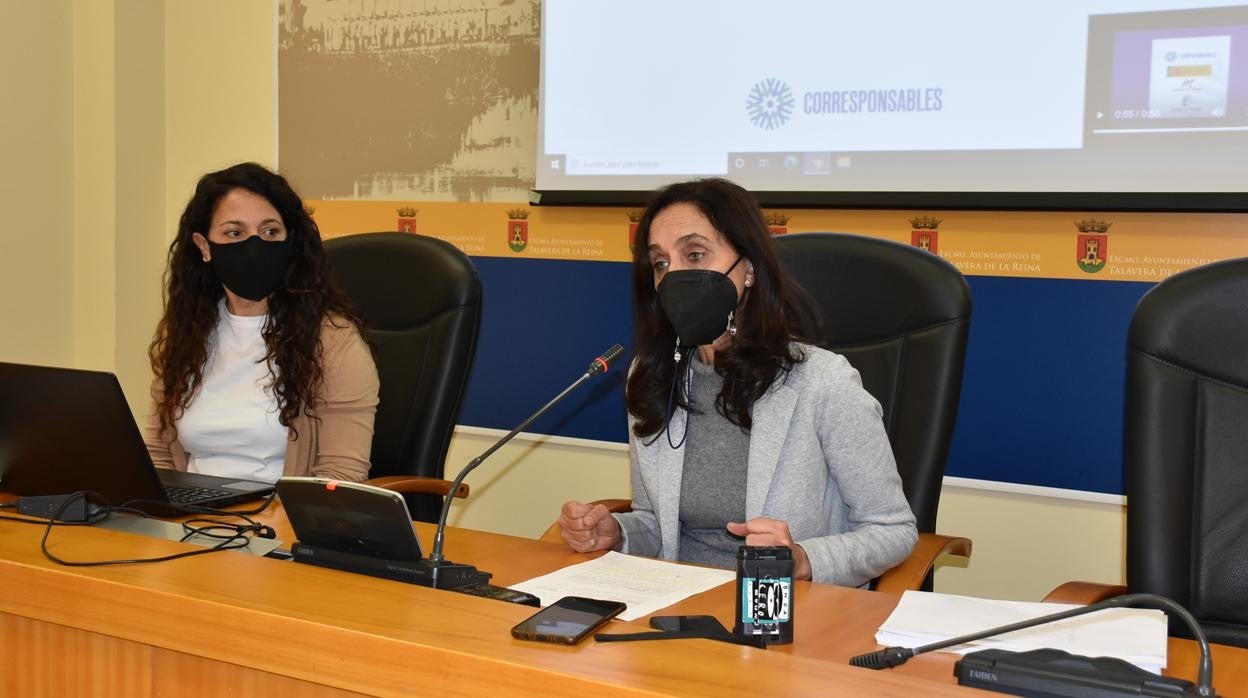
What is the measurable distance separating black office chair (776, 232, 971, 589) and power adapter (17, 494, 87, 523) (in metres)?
1.16

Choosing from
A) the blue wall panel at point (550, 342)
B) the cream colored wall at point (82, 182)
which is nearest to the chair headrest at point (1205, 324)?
the blue wall panel at point (550, 342)

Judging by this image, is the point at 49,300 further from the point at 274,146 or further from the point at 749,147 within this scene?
the point at 749,147

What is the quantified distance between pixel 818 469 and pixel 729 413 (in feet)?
0.55

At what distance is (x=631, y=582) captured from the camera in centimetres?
149

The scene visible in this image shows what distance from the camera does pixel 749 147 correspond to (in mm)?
3012

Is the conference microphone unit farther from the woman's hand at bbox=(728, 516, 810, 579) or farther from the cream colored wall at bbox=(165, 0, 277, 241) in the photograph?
the cream colored wall at bbox=(165, 0, 277, 241)

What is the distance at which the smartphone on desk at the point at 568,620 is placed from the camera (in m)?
1.15

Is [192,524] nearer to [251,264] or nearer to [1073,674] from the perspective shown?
[251,264]

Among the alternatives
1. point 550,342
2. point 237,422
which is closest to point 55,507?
point 237,422

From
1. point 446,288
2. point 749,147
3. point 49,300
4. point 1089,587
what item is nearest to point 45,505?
point 446,288

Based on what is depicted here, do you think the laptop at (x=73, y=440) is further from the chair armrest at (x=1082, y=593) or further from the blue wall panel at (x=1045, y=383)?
the blue wall panel at (x=1045, y=383)

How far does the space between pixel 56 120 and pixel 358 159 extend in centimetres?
105

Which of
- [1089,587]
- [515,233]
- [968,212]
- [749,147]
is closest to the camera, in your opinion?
[1089,587]

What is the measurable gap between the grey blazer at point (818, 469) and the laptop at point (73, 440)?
2.33 ft
